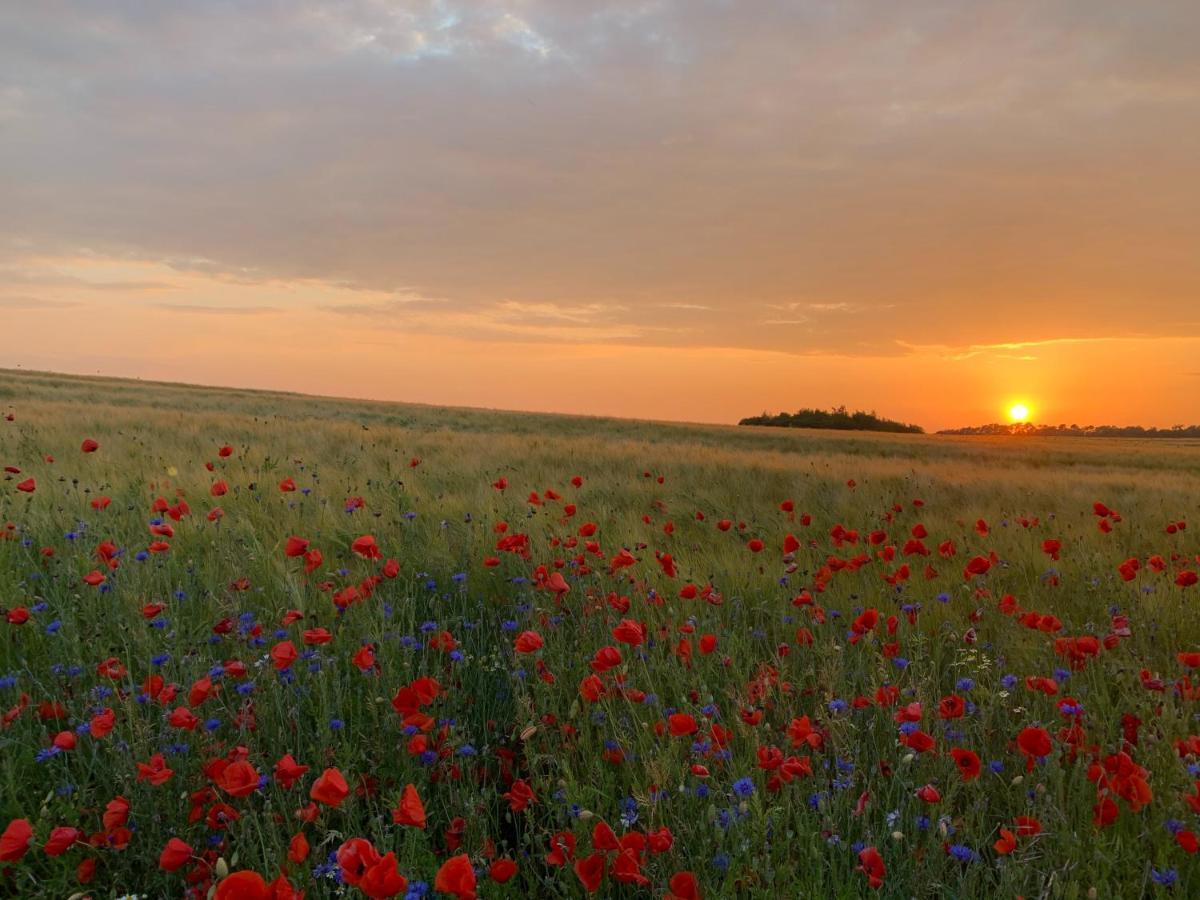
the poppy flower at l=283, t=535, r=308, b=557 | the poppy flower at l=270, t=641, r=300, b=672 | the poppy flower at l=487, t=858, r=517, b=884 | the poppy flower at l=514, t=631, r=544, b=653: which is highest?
Answer: the poppy flower at l=283, t=535, r=308, b=557

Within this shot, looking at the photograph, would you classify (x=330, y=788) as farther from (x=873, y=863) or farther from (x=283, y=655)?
(x=873, y=863)

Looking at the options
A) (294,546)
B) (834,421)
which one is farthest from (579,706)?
(834,421)

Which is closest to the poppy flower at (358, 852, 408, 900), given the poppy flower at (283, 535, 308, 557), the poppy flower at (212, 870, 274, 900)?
the poppy flower at (212, 870, 274, 900)

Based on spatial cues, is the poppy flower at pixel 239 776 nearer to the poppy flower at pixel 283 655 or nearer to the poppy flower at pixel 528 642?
the poppy flower at pixel 283 655

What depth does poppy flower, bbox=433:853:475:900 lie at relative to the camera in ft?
4.57

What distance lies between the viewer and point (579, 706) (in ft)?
9.86

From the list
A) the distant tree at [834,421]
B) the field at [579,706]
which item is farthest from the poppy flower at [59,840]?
the distant tree at [834,421]

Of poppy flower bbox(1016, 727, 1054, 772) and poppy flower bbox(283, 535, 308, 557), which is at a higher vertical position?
poppy flower bbox(283, 535, 308, 557)

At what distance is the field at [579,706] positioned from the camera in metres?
2.06

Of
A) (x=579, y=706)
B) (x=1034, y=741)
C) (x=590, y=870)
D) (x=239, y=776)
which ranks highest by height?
(x=1034, y=741)

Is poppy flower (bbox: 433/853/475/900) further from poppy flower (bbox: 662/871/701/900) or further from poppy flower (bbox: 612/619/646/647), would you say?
poppy flower (bbox: 612/619/646/647)

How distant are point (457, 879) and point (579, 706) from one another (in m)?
1.61

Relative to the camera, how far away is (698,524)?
6078 millimetres

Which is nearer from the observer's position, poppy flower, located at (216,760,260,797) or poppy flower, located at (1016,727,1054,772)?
poppy flower, located at (216,760,260,797)
